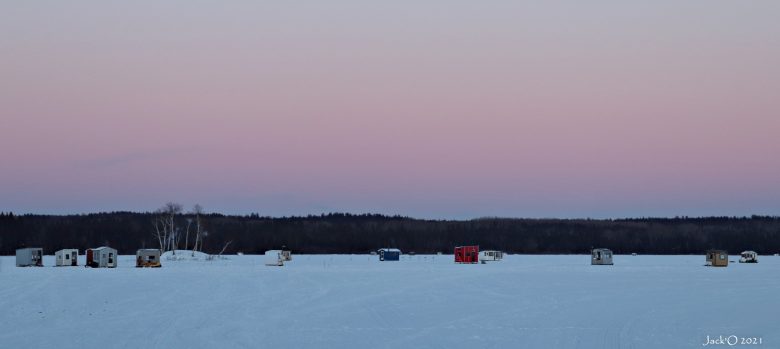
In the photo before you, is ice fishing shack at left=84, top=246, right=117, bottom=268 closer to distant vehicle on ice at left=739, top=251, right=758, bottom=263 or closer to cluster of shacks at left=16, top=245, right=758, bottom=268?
cluster of shacks at left=16, top=245, right=758, bottom=268

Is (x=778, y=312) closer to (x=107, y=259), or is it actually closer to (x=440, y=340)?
(x=440, y=340)

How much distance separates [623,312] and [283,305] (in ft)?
42.6

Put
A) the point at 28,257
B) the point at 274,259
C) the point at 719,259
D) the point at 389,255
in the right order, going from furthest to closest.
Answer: the point at 389,255
the point at 719,259
the point at 274,259
the point at 28,257

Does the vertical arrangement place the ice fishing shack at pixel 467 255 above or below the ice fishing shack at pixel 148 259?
above

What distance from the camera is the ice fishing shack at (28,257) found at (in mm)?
74481

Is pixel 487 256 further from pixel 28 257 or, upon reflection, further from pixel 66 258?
pixel 28 257

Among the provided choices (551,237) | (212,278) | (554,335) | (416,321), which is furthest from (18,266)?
(551,237)

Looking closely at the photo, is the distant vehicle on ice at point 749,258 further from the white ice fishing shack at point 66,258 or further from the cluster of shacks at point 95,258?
the white ice fishing shack at point 66,258

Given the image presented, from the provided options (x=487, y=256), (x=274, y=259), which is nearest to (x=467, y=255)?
(x=487, y=256)

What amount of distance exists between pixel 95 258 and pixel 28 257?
7.00m

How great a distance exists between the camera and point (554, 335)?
90.3 feet

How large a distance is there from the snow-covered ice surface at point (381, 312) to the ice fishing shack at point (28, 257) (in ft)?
81.4

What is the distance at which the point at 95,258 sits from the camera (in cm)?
7212

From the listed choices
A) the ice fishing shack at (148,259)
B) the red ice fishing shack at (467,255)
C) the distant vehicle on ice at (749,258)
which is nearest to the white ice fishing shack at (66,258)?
the ice fishing shack at (148,259)
